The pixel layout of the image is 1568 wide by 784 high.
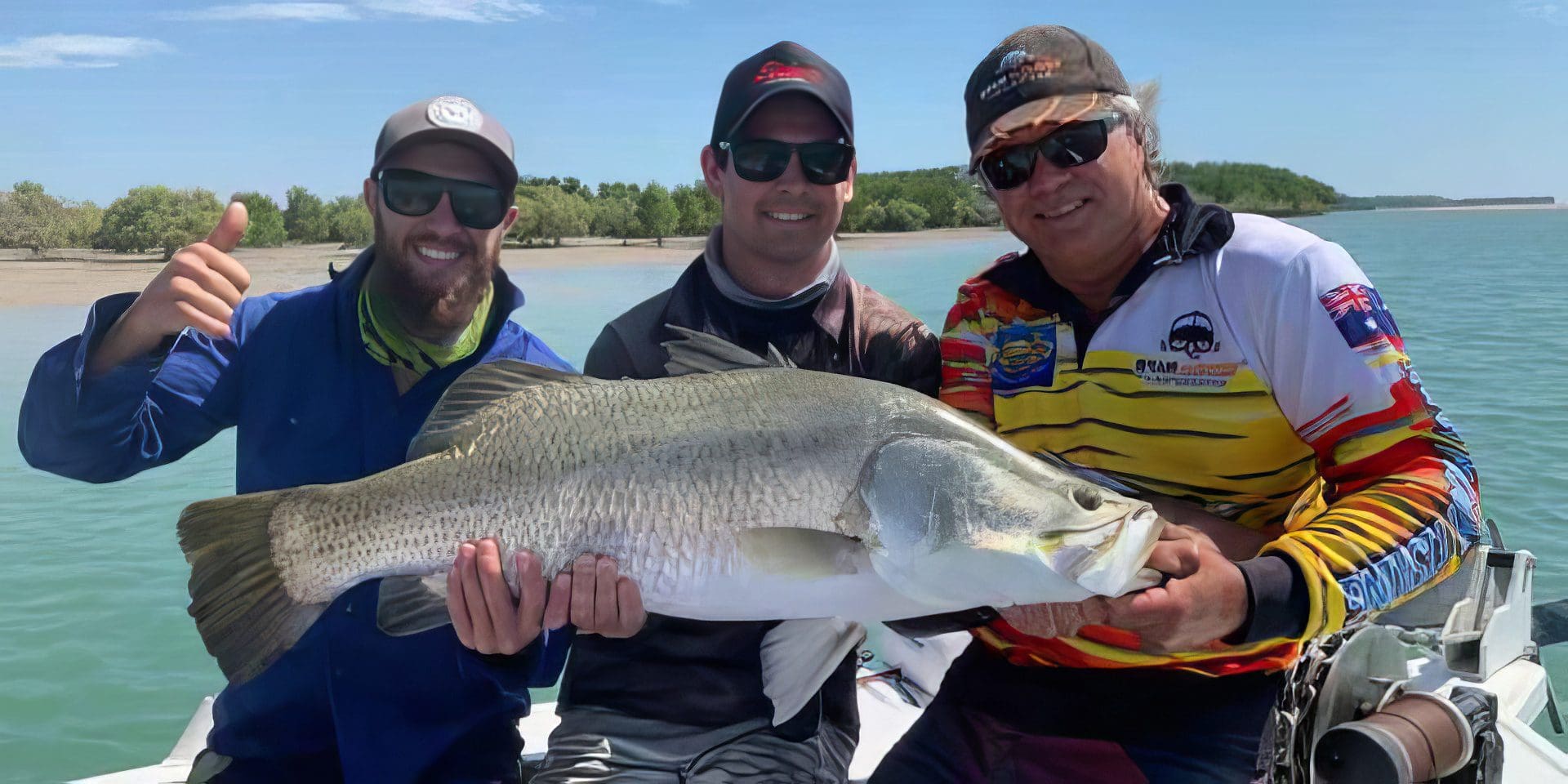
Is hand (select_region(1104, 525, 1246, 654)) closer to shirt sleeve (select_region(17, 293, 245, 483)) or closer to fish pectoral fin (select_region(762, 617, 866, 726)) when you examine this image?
fish pectoral fin (select_region(762, 617, 866, 726))

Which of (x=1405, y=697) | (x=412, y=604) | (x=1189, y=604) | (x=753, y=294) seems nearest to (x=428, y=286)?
(x=753, y=294)

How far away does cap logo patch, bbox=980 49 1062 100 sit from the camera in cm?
279

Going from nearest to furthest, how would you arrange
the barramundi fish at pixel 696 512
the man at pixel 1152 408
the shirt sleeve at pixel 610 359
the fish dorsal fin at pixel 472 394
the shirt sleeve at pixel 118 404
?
the barramundi fish at pixel 696 512 → the man at pixel 1152 408 → the fish dorsal fin at pixel 472 394 → the shirt sleeve at pixel 118 404 → the shirt sleeve at pixel 610 359

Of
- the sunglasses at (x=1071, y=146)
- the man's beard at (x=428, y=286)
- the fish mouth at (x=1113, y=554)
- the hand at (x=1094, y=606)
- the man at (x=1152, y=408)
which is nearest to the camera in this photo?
the fish mouth at (x=1113, y=554)

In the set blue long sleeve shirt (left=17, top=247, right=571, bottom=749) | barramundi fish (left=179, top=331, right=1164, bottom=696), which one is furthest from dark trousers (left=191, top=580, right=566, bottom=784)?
barramundi fish (left=179, top=331, right=1164, bottom=696)

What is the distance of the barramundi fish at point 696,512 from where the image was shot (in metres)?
2.29

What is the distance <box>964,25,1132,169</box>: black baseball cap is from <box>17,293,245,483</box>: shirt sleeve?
2384 mm

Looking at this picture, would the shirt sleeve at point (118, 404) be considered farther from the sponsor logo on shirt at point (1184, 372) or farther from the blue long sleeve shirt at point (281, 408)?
the sponsor logo on shirt at point (1184, 372)

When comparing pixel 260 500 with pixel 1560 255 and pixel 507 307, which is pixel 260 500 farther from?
pixel 1560 255

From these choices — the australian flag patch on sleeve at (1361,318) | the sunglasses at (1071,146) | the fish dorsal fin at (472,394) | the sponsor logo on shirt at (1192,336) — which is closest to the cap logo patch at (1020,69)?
the sunglasses at (1071,146)

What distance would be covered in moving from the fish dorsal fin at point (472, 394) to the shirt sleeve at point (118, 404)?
32.1 inches

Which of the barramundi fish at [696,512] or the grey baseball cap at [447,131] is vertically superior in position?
the grey baseball cap at [447,131]

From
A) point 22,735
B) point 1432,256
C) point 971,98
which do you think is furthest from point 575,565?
point 1432,256

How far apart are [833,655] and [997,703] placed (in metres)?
0.66
